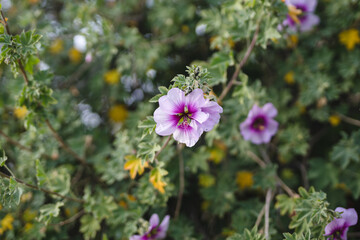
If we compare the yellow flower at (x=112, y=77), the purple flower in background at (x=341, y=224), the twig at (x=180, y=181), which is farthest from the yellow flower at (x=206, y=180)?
the yellow flower at (x=112, y=77)

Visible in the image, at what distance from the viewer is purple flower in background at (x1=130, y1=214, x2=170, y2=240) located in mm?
1618

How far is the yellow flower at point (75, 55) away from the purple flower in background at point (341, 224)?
2.44 metres

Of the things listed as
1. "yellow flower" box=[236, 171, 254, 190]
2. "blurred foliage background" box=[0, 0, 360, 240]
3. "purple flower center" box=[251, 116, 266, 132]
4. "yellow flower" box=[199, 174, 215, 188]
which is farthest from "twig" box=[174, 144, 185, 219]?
"yellow flower" box=[236, 171, 254, 190]

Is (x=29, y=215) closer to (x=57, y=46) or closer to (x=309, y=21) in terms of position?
(x=57, y=46)

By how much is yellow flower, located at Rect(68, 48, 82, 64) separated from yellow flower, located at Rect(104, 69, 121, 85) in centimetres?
41

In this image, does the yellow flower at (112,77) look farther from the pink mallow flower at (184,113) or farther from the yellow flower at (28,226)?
the pink mallow flower at (184,113)

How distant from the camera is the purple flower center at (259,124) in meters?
1.98

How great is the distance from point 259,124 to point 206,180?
23.4 inches

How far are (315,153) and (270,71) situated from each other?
764mm

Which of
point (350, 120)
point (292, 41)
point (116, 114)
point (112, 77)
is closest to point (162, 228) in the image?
point (116, 114)

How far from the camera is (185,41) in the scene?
98.7 inches

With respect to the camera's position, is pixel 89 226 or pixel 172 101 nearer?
pixel 172 101

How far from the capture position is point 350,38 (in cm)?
230

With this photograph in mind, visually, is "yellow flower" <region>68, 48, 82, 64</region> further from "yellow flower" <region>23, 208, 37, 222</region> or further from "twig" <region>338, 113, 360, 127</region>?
"twig" <region>338, 113, 360, 127</region>
